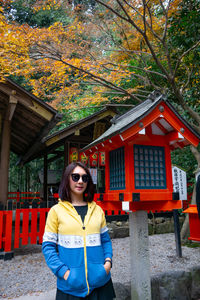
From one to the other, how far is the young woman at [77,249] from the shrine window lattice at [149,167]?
136 cm

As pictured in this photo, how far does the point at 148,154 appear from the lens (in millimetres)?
3529

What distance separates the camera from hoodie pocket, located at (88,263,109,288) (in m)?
1.89

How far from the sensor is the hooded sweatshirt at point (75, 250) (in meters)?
1.85

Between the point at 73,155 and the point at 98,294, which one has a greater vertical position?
the point at 73,155

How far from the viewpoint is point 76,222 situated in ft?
6.61

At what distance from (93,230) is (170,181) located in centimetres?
203

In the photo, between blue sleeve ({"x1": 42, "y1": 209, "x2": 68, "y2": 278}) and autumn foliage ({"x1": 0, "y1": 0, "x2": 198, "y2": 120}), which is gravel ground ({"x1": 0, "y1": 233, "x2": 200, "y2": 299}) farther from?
autumn foliage ({"x1": 0, "y1": 0, "x2": 198, "y2": 120})

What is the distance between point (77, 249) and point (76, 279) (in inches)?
9.0

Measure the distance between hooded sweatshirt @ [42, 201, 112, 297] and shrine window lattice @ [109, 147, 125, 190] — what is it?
4.79 ft

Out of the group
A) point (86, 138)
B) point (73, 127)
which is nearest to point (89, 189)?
point (73, 127)

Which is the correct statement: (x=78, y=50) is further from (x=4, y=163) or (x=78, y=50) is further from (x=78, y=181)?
(x=78, y=181)

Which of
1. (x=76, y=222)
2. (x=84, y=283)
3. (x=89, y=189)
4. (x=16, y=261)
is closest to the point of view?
(x=84, y=283)

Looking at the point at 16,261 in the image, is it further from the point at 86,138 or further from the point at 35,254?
the point at 86,138

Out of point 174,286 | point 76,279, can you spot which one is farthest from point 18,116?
point 76,279
